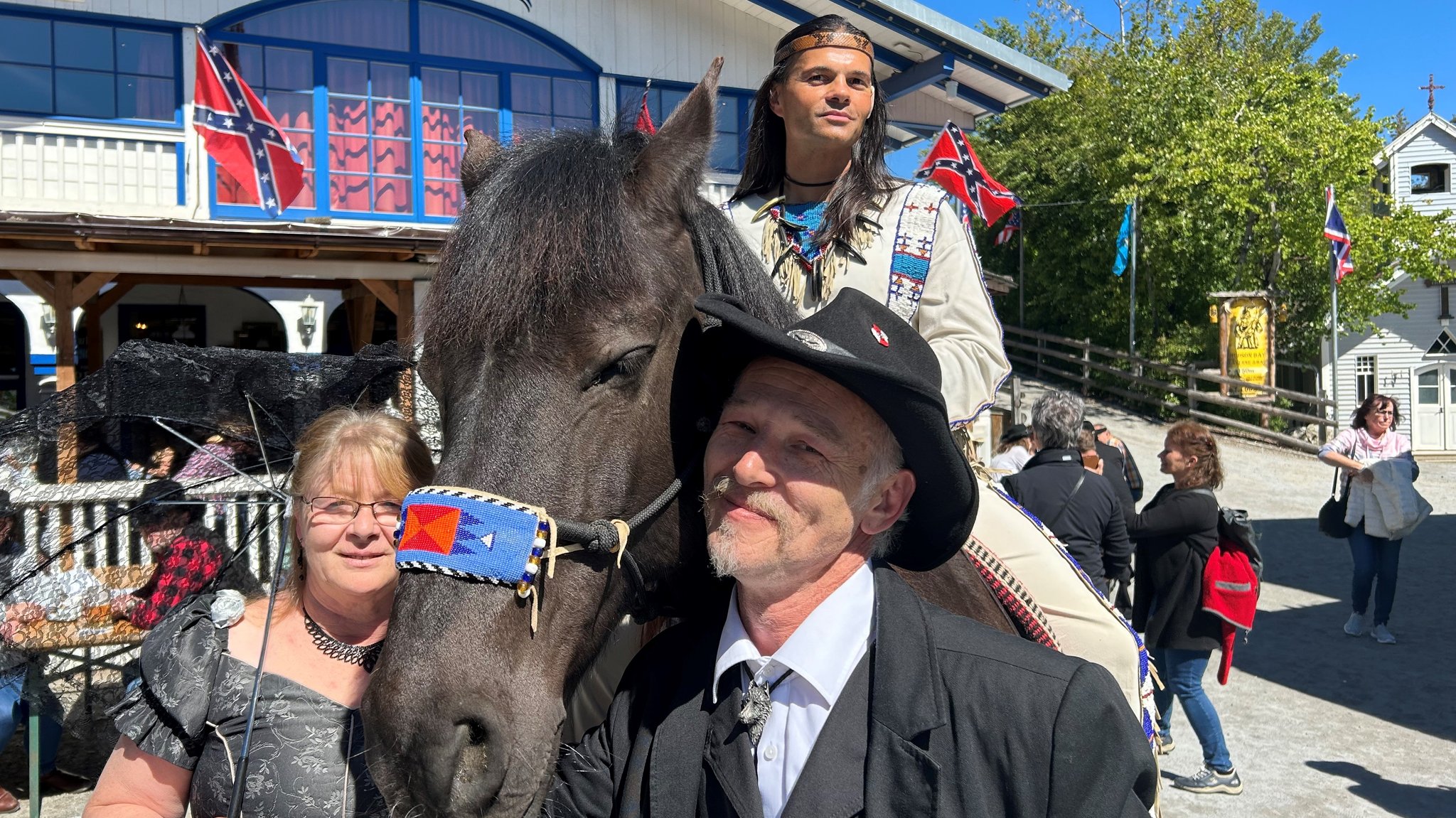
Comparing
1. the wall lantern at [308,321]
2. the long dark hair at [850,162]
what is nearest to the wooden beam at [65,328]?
the wall lantern at [308,321]

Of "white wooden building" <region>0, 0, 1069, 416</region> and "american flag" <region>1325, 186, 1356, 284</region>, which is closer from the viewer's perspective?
"white wooden building" <region>0, 0, 1069, 416</region>

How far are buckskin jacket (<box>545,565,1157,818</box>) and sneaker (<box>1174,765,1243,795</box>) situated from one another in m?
5.50

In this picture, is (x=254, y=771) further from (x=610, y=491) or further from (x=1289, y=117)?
(x=1289, y=117)

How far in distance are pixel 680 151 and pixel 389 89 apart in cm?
1142

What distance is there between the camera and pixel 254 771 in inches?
91.6

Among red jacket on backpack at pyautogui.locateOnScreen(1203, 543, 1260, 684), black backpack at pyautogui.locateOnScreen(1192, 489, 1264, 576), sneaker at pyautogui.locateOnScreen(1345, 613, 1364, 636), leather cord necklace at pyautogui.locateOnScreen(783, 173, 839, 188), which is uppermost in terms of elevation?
leather cord necklace at pyautogui.locateOnScreen(783, 173, 839, 188)

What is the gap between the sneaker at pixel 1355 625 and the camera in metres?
9.86

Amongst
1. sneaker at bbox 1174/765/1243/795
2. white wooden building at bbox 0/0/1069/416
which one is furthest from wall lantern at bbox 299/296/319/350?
sneaker at bbox 1174/765/1243/795

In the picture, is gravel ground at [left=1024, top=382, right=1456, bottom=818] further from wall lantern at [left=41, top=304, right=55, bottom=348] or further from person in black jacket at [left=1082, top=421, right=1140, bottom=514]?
wall lantern at [left=41, top=304, right=55, bottom=348]

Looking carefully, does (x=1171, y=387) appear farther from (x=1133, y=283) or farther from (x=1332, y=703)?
(x=1332, y=703)

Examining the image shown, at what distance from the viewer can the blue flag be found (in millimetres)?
25203

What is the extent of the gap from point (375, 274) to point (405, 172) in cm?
306

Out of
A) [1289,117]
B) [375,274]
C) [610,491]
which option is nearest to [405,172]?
[375,274]

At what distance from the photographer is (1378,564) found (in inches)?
377
